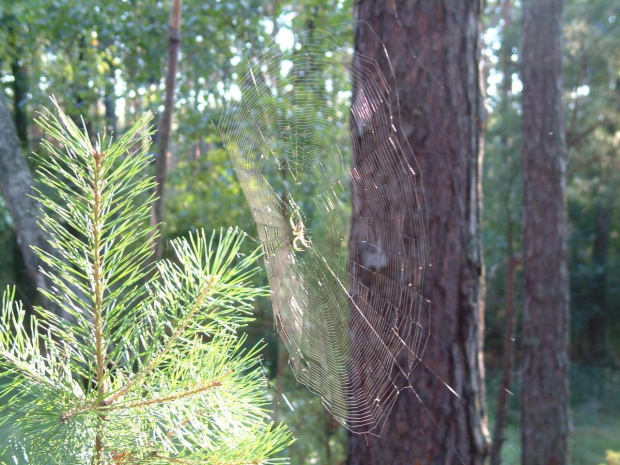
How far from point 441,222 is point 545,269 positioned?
4289mm

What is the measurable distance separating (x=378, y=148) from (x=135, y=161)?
4.04ft

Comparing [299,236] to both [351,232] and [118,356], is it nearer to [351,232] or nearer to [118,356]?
[351,232]

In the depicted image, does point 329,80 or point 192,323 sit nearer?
point 192,323

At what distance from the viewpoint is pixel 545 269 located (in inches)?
240

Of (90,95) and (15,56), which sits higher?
(15,56)

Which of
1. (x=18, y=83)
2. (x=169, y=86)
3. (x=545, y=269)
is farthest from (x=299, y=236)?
(x=545, y=269)

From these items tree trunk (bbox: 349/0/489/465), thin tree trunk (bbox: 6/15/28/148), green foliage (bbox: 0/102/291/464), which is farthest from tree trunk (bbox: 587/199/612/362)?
green foliage (bbox: 0/102/291/464)

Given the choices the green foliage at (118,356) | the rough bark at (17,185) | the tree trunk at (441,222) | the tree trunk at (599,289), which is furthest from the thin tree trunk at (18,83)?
the tree trunk at (599,289)

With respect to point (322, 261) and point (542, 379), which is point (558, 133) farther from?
point (322, 261)

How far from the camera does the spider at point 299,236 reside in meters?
2.29

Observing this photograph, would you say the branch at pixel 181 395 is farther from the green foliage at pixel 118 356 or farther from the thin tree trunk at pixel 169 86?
the thin tree trunk at pixel 169 86

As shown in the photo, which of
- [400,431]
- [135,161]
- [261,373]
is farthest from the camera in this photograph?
[400,431]

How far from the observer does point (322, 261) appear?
2.39 m

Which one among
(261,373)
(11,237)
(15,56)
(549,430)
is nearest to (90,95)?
(15,56)
